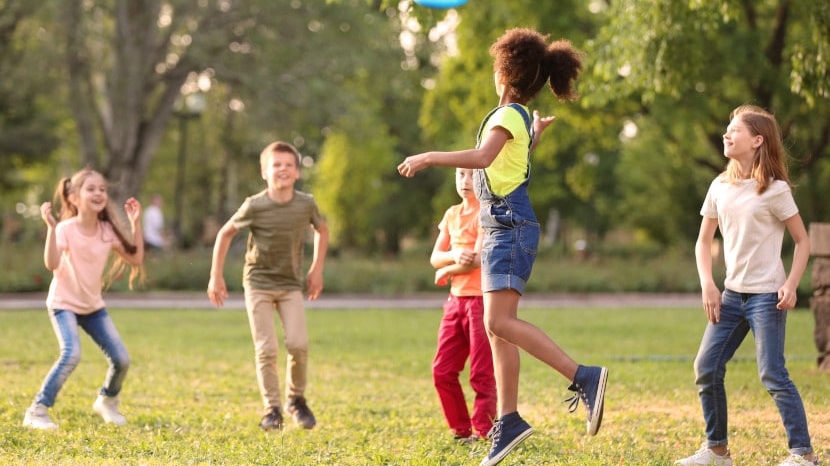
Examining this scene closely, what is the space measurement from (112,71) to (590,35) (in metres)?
11.9

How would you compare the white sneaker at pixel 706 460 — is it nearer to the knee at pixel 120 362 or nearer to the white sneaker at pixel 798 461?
the white sneaker at pixel 798 461

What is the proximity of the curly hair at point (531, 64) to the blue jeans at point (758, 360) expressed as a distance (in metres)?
1.40

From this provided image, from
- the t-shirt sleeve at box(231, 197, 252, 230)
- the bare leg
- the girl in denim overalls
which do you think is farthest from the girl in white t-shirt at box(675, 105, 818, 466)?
the t-shirt sleeve at box(231, 197, 252, 230)

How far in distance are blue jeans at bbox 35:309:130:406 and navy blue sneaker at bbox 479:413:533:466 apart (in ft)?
9.99

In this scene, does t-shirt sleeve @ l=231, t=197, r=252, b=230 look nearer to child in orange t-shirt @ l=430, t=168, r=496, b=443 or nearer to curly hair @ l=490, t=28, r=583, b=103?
child in orange t-shirt @ l=430, t=168, r=496, b=443

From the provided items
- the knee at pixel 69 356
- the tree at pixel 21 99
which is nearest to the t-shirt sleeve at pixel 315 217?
the knee at pixel 69 356

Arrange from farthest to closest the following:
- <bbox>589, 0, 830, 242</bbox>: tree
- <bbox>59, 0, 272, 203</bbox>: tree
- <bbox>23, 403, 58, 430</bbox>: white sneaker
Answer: <bbox>59, 0, 272, 203</bbox>: tree
<bbox>589, 0, 830, 242</bbox>: tree
<bbox>23, 403, 58, 430</bbox>: white sneaker

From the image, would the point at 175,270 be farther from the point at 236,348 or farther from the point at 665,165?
the point at 665,165

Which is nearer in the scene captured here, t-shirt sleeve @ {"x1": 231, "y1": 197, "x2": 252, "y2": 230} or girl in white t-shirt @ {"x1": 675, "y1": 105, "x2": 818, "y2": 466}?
girl in white t-shirt @ {"x1": 675, "y1": 105, "x2": 818, "y2": 466}

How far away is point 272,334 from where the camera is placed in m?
7.40

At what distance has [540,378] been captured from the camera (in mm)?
10305

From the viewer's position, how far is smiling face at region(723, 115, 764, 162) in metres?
5.73

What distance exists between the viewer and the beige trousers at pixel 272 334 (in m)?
7.36

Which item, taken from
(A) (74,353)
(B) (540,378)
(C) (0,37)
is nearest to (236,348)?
(B) (540,378)
